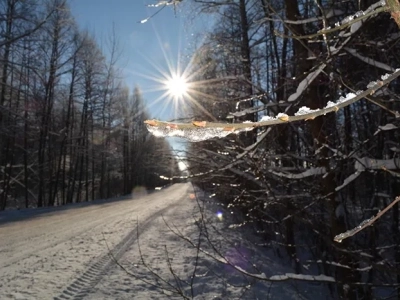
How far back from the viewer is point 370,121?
20.2ft

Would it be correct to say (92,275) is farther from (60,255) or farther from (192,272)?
(192,272)

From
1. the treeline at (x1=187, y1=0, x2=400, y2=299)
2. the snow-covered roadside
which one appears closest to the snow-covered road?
the snow-covered roadside

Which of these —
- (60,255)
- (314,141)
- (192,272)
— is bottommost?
(192,272)

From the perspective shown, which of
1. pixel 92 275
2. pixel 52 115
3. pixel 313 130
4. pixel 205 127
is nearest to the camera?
pixel 205 127

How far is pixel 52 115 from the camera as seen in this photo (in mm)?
22781

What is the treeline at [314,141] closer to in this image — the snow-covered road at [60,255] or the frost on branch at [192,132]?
the snow-covered road at [60,255]

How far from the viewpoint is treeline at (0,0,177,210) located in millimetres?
16141

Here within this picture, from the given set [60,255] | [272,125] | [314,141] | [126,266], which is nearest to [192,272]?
[126,266]

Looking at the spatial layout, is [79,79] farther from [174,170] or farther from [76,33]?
[174,170]

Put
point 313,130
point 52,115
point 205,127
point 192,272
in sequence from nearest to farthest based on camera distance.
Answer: point 205,127 < point 313,130 < point 192,272 < point 52,115

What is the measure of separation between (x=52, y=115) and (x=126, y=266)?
1791 cm

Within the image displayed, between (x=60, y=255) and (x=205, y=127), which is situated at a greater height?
(x=205, y=127)

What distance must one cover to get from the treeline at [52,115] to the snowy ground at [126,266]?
550cm

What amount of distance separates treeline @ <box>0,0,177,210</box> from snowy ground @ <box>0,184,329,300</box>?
5500 millimetres
